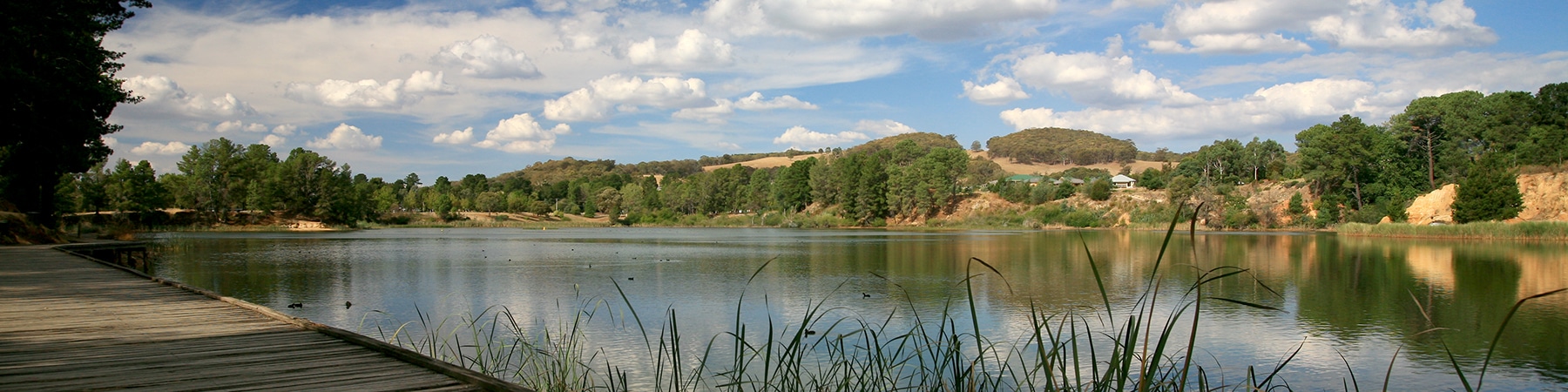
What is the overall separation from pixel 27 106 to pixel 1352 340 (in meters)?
23.7

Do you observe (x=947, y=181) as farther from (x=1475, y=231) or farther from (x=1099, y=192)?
(x=1475, y=231)

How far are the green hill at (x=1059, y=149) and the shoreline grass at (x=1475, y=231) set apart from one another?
11391 cm

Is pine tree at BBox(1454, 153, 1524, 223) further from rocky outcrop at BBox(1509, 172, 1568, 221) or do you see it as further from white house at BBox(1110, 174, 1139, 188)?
white house at BBox(1110, 174, 1139, 188)

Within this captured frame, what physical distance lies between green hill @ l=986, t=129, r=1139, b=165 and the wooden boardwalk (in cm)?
16475

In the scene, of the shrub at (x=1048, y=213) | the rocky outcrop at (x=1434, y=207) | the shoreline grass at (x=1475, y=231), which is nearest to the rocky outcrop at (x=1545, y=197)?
the rocky outcrop at (x=1434, y=207)

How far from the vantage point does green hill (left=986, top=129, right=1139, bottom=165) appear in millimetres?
163250

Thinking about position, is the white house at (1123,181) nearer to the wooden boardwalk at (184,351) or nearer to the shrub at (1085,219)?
the shrub at (1085,219)

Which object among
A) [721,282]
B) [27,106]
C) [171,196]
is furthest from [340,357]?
[171,196]

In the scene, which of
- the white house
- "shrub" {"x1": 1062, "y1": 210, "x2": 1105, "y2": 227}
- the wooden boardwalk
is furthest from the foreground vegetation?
the white house

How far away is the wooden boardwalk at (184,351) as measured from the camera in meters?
4.69

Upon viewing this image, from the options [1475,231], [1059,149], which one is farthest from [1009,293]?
[1059,149]

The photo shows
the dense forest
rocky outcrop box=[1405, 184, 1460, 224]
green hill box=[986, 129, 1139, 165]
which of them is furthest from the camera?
green hill box=[986, 129, 1139, 165]

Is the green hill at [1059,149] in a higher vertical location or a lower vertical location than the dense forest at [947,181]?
higher

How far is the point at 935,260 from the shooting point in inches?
1103
